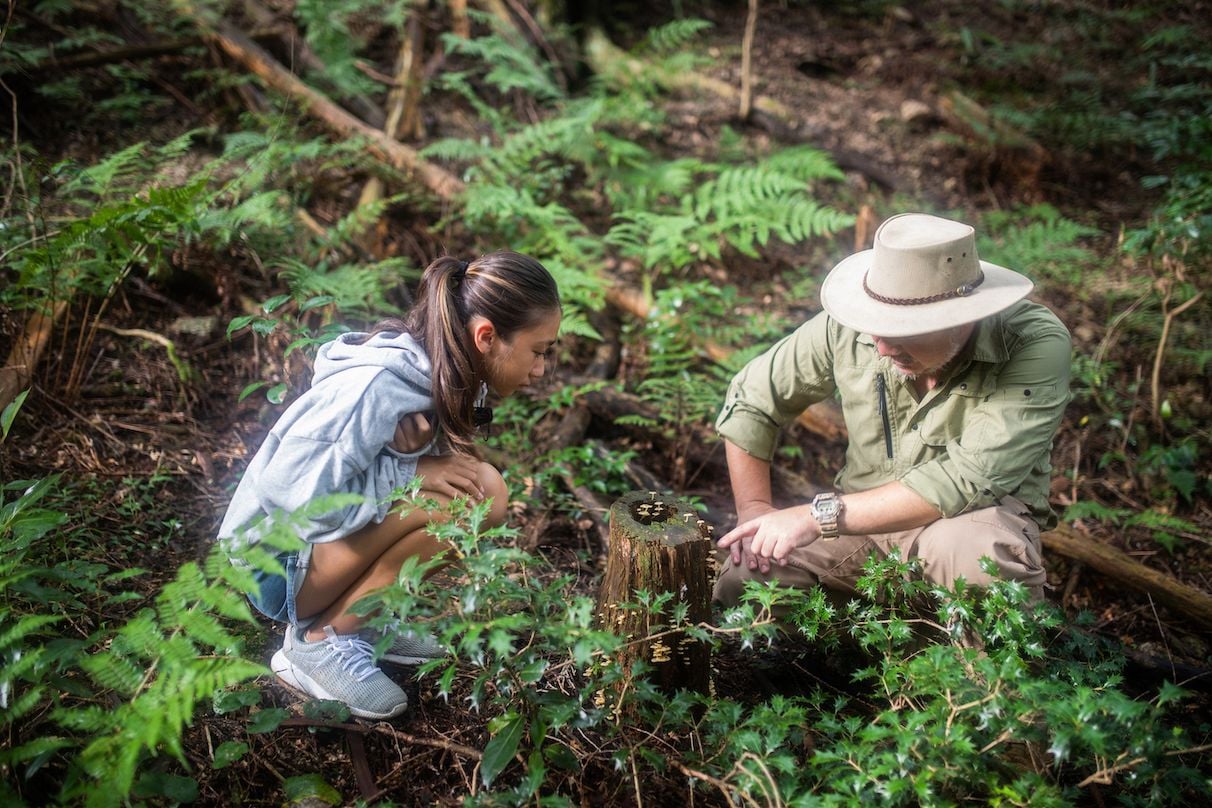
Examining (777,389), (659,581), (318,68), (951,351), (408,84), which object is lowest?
(659,581)

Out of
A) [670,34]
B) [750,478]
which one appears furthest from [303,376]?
[670,34]

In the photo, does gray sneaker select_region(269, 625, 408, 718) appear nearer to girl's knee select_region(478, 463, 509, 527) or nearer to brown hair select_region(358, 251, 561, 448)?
girl's knee select_region(478, 463, 509, 527)

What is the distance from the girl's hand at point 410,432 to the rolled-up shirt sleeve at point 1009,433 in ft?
5.95

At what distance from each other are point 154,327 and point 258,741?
296cm

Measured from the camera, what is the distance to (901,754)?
2.00m

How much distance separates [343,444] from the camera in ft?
8.02

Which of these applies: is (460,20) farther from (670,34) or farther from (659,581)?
(659,581)

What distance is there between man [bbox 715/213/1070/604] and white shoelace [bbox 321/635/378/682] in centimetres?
138

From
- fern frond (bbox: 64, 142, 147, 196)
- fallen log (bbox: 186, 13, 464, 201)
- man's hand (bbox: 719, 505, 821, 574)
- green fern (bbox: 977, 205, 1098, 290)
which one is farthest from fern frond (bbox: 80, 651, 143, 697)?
green fern (bbox: 977, 205, 1098, 290)

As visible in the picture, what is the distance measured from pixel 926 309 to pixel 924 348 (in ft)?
0.54

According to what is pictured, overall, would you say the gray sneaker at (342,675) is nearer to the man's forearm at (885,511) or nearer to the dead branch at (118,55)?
the man's forearm at (885,511)

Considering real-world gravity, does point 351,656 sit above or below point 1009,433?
below

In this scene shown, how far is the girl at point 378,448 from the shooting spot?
2.47 m

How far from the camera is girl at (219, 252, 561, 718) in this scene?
2473 mm
